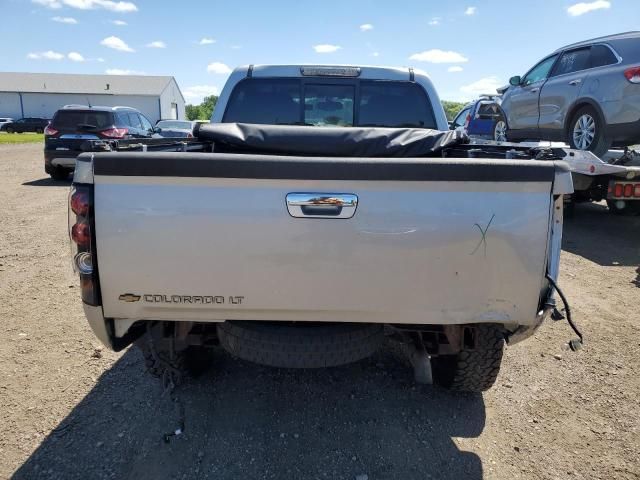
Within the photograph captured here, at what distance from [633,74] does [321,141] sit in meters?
6.19

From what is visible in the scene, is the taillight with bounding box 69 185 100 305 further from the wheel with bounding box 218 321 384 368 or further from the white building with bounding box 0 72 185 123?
A: the white building with bounding box 0 72 185 123

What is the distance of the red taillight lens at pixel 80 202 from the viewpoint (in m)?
2.16

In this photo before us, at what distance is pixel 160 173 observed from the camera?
Result: 2.15 m

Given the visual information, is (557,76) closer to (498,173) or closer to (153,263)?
(498,173)

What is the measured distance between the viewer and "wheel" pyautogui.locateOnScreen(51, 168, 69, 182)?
12.7 m

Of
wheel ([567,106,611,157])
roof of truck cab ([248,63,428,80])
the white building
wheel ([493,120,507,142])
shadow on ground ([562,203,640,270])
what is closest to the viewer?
roof of truck cab ([248,63,428,80])

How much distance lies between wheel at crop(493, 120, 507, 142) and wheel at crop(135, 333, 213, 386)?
30.4 feet

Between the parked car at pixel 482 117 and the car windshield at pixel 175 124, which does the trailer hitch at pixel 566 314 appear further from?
the car windshield at pixel 175 124

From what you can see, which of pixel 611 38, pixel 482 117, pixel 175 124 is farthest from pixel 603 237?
pixel 175 124

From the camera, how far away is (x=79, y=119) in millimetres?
12312

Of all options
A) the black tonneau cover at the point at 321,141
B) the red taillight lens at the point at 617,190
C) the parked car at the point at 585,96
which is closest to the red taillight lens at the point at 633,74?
the parked car at the point at 585,96

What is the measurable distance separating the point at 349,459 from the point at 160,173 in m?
1.85

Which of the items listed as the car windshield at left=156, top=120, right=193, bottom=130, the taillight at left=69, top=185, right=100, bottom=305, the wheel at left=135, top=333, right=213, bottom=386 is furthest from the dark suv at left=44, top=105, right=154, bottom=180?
the car windshield at left=156, top=120, right=193, bottom=130

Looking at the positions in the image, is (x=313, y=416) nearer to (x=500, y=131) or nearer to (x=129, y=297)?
(x=129, y=297)
